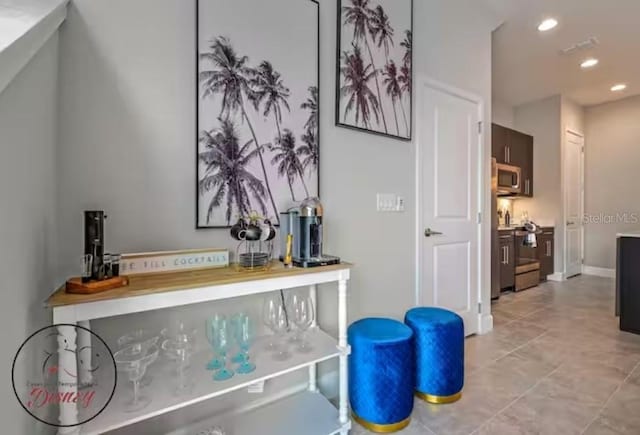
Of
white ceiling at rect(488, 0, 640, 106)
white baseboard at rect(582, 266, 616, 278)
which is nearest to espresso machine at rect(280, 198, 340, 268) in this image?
white ceiling at rect(488, 0, 640, 106)

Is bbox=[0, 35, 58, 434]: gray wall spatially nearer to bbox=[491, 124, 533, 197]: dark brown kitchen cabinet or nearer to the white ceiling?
the white ceiling

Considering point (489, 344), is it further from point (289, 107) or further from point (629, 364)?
point (289, 107)

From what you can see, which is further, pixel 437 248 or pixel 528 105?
pixel 528 105

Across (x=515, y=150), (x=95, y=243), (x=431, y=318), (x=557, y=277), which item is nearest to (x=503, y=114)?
(x=515, y=150)

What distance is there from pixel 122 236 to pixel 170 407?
0.71m

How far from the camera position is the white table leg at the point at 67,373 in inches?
35.8

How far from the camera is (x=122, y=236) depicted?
4.28 feet

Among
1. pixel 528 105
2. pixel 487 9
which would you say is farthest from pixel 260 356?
pixel 528 105

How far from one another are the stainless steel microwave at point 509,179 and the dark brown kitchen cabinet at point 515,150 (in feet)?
0.32

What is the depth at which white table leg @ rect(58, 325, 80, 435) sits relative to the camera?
35.8 inches

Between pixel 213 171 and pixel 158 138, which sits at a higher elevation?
pixel 158 138

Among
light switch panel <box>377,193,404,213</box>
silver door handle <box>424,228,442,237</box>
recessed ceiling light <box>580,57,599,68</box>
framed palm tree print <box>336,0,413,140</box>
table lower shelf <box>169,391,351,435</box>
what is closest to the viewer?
table lower shelf <box>169,391,351,435</box>

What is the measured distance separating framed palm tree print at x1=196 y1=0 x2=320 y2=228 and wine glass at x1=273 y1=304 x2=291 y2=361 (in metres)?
0.49

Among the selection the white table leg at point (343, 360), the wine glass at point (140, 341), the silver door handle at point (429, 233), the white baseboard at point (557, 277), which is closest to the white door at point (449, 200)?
the silver door handle at point (429, 233)
